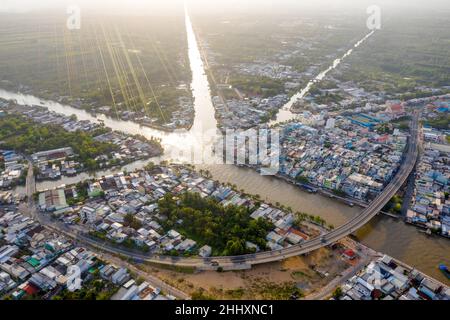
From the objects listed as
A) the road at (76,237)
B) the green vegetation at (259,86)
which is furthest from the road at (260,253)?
the green vegetation at (259,86)

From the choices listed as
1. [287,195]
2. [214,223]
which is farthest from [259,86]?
[214,223]

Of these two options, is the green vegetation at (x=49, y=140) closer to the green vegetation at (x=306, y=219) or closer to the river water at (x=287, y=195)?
the river water at (x=287, y=195)

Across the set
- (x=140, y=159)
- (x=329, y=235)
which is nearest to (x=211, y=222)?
(x=329, y=235)

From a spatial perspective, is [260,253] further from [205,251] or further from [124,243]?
[124,243]

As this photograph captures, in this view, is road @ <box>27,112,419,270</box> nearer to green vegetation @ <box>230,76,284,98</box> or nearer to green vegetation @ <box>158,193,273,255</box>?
green vegetation @ <box>158,193,273,255</box>

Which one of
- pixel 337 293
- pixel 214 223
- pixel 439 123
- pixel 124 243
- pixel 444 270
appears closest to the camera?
pixel 337 293

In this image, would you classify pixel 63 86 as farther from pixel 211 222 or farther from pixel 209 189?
pixel 211 222
